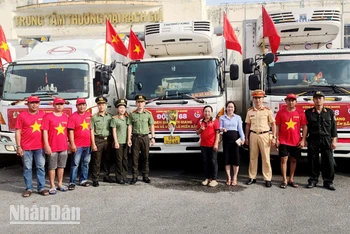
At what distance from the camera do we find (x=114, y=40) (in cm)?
816

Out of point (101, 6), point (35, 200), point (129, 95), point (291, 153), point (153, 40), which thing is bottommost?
point (35, 200)

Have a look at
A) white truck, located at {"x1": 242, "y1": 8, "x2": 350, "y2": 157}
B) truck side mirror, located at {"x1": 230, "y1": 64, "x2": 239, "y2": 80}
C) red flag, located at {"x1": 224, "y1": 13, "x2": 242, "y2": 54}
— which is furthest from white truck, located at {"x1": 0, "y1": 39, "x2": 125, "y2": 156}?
white truck, located at {"x1": 242, "y1": 8, "x2": 350, "y2": 157}

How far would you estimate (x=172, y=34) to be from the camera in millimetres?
7516

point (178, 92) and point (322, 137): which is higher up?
point (178, 92)

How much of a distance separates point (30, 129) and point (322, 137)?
15.8ft

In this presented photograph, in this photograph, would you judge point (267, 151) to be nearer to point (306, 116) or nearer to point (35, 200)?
point (306, 116)

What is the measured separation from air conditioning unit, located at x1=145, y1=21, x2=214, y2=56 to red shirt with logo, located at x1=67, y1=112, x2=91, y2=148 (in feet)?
8.52

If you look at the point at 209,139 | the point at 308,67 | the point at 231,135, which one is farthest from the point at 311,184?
the point at 308,67

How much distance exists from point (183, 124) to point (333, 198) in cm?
282

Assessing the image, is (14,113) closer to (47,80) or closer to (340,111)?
(47,80)

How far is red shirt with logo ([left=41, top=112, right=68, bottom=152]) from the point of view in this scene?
5707 mm

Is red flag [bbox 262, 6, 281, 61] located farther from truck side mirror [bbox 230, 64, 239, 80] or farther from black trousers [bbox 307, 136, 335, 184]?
black trousers [bbox 307, 136, 335, 184]

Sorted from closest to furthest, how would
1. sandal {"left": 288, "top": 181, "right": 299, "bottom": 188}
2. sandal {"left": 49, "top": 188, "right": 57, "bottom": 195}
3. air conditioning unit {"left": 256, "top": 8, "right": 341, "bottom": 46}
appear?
sandal {"left": 49, "top": 188, "right": 57, "bottom": 195} → sandal {"left": 288, "top": 181, "right": 299, "bottom": 188} → air conditioning unit {"left": 256, "top": 8, "right": 341, "bottom": 46}

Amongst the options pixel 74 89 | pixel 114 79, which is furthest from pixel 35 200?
pixel 114 79
